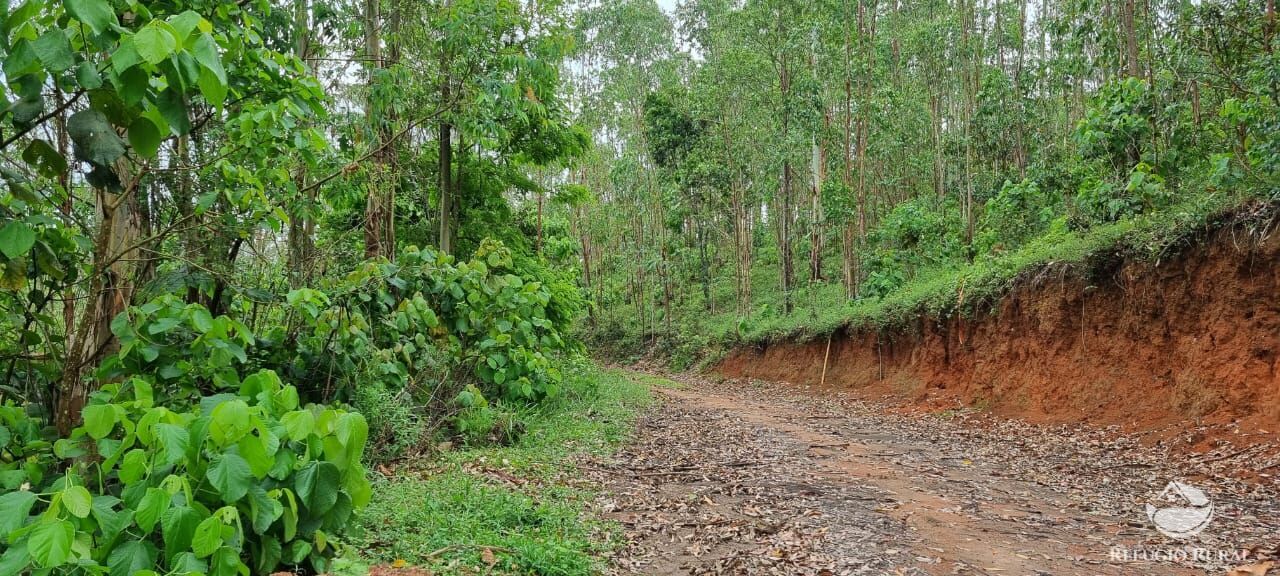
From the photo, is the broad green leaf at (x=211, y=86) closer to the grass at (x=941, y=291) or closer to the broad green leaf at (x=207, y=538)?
the broad green leaf at (x=207, y=538)

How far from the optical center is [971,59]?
2430 centimetres

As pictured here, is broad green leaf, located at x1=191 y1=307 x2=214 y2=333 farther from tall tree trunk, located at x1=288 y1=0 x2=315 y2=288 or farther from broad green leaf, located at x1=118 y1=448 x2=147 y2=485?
tall tree trunk, located at x1=288 y1=0 x2=315 y2=288

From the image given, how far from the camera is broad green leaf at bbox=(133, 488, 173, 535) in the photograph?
97.7 inches

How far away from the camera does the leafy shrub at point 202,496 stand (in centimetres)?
239

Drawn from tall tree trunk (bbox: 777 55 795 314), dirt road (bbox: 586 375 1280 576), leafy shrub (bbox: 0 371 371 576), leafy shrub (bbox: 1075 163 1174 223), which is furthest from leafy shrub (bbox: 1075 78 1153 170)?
leafy shrub (bbox: 0 371 371 576)

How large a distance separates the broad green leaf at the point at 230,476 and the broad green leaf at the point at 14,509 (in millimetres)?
524

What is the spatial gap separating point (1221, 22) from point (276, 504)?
41.1 ft

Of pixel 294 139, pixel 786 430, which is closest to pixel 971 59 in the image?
pixel 786 430

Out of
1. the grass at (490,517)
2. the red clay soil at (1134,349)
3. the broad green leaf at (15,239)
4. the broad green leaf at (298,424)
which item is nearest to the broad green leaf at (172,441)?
the broad green leaf at (298,424)

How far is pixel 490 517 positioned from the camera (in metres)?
4.79

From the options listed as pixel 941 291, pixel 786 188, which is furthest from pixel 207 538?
pixel 786 188

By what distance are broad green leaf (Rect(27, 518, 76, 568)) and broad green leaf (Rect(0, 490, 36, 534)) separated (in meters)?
0.14

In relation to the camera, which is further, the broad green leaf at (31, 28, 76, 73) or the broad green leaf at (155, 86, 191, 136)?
the broad green leaf at (155, 86, 191, 136)

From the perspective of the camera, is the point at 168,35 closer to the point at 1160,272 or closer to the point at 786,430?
the point at 786,430
